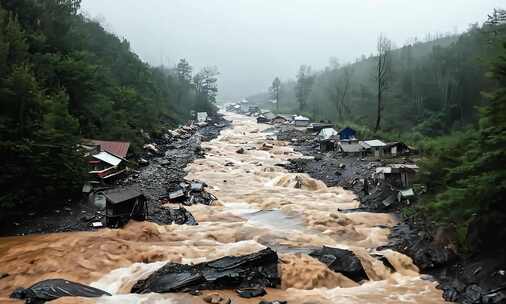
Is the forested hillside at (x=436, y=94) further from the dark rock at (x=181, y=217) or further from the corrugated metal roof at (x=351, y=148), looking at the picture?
the dark rock at (x=181, y=217)

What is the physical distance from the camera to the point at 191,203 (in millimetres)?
28891

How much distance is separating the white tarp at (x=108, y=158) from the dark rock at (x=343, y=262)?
1914 centimetres

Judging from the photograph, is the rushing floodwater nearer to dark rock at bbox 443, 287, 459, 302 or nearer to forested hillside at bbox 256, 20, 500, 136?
dark rock at bbox 443, 287, 459, 302

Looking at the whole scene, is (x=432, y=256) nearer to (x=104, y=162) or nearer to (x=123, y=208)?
(x=123, y=208)

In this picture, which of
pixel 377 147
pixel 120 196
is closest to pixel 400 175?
pixel 377 147

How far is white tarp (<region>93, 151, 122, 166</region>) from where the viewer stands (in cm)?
3219

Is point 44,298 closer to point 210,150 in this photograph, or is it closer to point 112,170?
point 112,170

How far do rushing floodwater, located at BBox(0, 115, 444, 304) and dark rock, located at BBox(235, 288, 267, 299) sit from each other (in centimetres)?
29

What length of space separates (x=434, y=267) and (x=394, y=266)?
1.62 meters

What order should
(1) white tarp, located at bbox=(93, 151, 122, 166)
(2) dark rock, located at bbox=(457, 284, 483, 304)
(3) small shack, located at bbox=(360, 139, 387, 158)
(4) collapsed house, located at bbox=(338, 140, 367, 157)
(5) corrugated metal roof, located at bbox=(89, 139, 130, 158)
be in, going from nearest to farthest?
(2) dark rock, located at bbox=(457, 284, 483, 304) → (1) white tarp, located at bbox=(93, 151, 122, 166) → (5) corrugated metal roof, located at bbox=(89, 139, 130, 158) → (3) small shack, located at bbox=(360, 139, 387, 158) → (4) collapsed house, located at bbox=(338, 140, 367, 157)

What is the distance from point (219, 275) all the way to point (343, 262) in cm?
529

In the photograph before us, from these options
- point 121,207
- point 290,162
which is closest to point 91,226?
point 121,207

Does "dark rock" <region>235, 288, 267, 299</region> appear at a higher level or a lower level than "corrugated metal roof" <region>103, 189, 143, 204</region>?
lower

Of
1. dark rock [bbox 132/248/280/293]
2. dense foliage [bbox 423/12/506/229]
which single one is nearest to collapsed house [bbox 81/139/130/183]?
dark rock [bbox 132/248/280/293]
